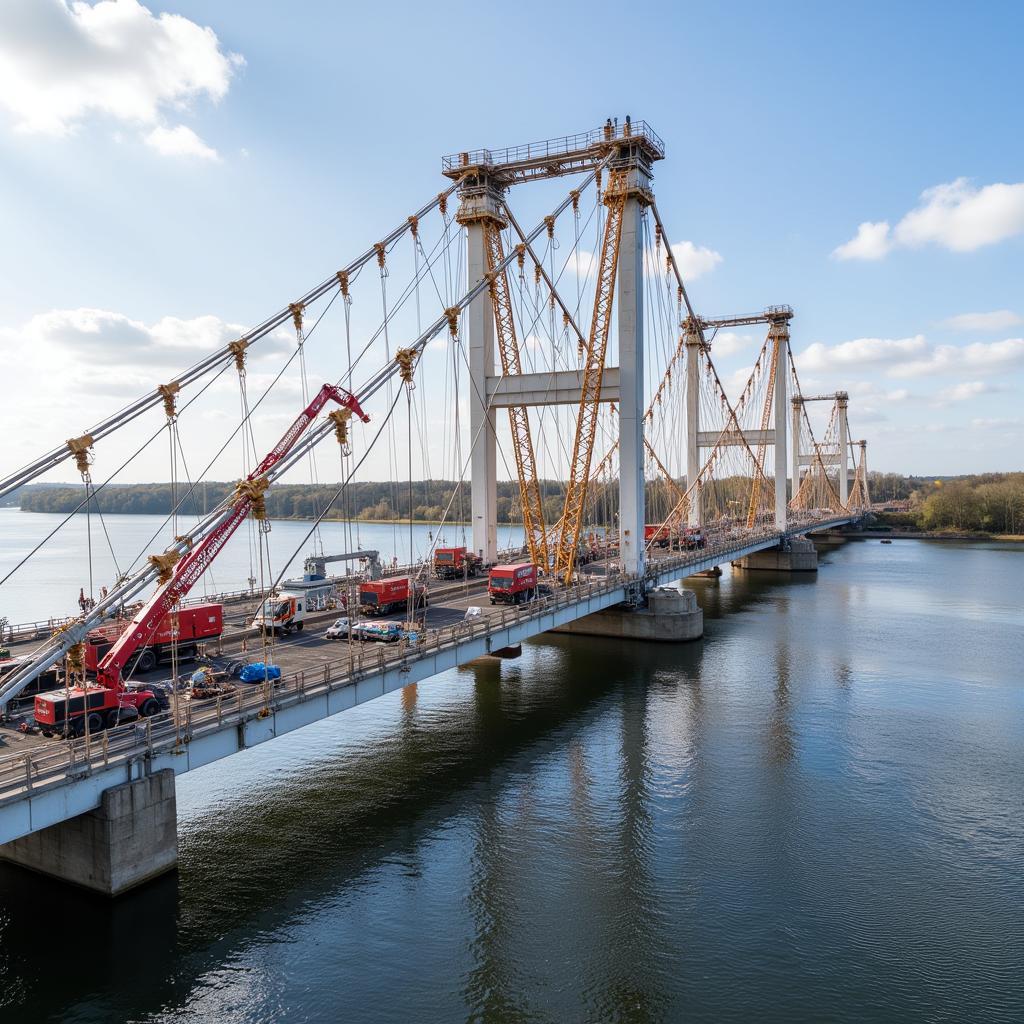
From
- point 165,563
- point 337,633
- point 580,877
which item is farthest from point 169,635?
point 580,877

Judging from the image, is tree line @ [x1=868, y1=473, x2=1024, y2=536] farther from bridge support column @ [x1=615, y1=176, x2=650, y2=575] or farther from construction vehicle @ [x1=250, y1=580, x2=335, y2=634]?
construction vehicle @ [x1=250, y1=580, x2=335, y2=634]

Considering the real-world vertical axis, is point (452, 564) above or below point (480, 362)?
below

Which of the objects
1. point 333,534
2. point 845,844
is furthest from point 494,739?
point 333,534

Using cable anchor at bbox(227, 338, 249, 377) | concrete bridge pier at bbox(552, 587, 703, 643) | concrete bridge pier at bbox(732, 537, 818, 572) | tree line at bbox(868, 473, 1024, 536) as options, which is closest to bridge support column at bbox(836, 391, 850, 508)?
tree line at bbox(868, 473, 1024, 536)

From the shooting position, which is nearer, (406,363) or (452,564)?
(406,363)

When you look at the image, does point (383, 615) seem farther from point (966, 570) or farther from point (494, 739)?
point (966, 570)

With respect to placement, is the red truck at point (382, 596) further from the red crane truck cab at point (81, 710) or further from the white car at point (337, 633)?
the red crane truck cab at point (81, 710)

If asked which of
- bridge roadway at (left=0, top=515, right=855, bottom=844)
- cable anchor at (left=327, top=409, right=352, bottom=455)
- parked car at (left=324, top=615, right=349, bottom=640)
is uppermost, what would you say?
A: cable anchor at (left=327, top=409, right=352, bottom=455)

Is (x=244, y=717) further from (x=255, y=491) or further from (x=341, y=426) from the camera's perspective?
(x=341, y=426)
